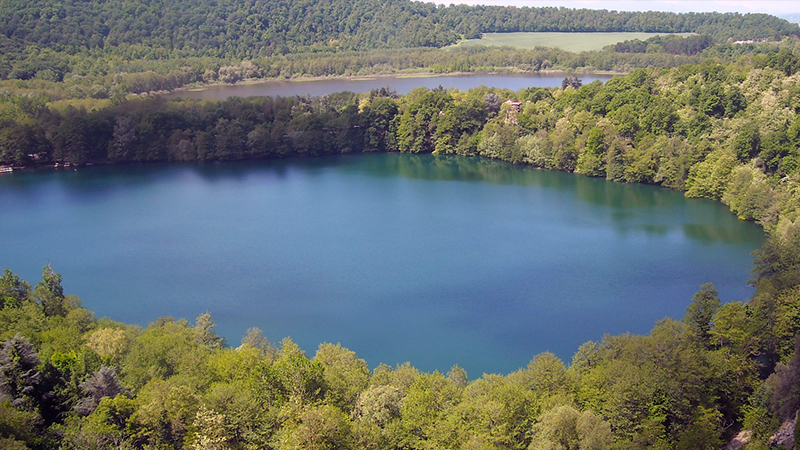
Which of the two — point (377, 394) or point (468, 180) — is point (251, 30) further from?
point (377, 394)

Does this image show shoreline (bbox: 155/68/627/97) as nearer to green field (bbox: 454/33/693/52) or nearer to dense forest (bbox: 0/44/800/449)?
green field (bbox: 454/33/693/52)

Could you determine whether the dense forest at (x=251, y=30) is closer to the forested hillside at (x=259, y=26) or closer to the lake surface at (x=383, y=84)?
the forested hillside at (x=259, y=26)

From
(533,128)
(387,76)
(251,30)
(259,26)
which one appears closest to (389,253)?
(533,128)

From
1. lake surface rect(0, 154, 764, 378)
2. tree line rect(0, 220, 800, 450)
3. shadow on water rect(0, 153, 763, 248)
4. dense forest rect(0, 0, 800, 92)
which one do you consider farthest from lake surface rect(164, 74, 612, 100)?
tree line rect(0, 220, 800, 450)

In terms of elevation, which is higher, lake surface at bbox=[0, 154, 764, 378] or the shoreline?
the shoreline

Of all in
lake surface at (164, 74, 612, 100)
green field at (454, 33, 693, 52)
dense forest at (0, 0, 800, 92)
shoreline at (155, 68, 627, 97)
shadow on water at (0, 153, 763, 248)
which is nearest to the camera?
shadow on water at (0, 153, 763, 248)

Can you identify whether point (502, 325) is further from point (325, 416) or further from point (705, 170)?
point (705, 170)

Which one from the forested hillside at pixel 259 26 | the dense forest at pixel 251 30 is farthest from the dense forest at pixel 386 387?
the forested hillside at pixel 259 26

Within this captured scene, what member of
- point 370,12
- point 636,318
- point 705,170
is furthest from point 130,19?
point 636,318
